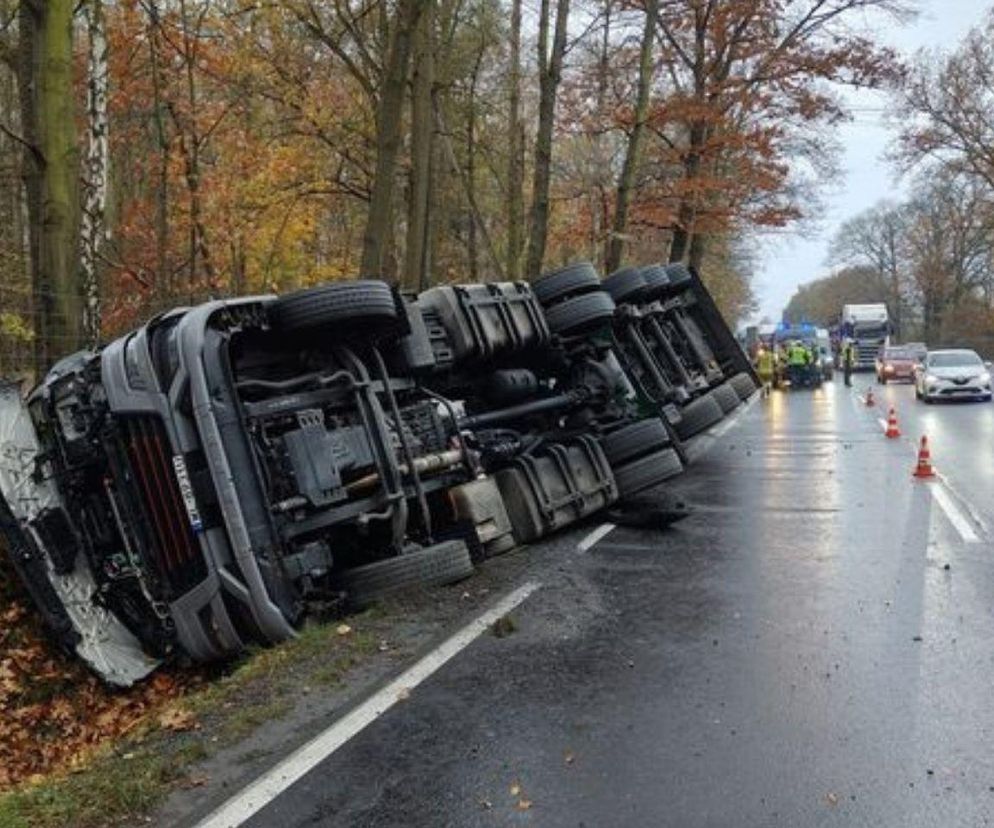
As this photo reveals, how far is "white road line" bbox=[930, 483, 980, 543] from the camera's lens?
832 centimetres

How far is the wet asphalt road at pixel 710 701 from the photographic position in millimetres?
3676

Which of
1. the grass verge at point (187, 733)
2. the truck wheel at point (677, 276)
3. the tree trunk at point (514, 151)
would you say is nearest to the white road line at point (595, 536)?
the grass verge at point (187, 733)

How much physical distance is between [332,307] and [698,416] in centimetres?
528

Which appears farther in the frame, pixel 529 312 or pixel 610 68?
pixel 610 68

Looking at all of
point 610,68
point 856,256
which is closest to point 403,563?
point 610,68

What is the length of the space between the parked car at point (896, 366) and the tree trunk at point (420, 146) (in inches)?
1118

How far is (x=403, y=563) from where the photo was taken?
6336 mm

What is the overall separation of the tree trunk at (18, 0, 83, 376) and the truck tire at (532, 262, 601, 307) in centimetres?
419

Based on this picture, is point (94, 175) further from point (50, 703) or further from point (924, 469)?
point (924, 469)

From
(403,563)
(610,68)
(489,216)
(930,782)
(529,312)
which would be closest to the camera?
(930,782)

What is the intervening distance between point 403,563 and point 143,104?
18.5 m

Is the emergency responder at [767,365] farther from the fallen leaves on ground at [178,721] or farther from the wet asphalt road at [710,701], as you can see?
the fallen leaves on ground at [178,721]

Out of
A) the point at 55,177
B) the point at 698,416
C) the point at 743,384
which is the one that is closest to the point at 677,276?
the point at 743,384

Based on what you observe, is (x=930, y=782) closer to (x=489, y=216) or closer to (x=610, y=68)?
(x=610, y=68)
